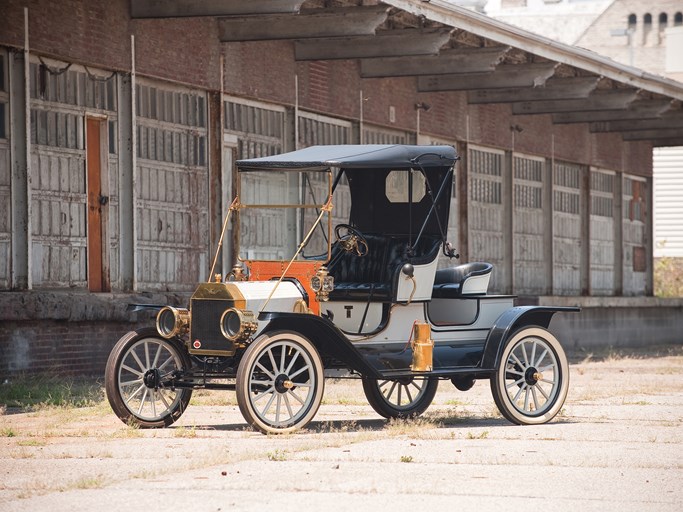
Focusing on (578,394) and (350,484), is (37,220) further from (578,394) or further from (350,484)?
(350,484)

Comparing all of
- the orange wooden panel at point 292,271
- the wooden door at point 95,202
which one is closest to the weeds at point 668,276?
the wooden door at point 95,202

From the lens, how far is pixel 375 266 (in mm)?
12625

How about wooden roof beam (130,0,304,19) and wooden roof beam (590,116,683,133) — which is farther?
wooden roof beam (590,116,683,133)

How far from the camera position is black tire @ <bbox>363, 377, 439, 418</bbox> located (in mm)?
12594

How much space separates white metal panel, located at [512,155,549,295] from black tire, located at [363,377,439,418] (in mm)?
14930

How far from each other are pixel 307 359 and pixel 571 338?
18.1 m

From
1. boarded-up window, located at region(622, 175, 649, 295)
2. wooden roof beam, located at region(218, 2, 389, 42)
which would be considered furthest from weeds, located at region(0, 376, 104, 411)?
boarded-up window, located at region(622, 175, 649, 295)

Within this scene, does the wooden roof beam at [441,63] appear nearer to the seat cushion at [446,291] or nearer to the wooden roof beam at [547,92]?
the wooden roof beam at [547,92]

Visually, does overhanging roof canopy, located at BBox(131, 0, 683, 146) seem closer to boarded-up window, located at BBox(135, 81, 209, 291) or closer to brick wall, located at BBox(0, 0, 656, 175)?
brick wall, located at BBox(0, 0, 656, 175)

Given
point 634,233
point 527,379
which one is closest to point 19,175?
point 527,379

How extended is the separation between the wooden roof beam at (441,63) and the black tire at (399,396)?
10173 mm

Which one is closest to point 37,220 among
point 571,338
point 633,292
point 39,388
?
point 39,388

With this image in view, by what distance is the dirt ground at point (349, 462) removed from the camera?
Answer: 784cm

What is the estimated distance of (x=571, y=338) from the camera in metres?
28.5
